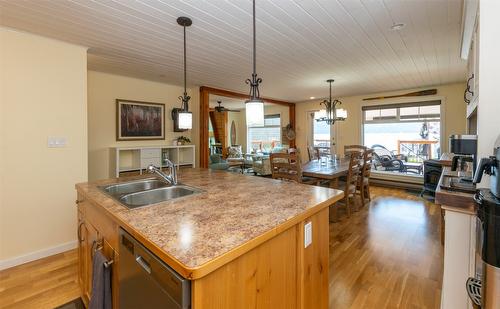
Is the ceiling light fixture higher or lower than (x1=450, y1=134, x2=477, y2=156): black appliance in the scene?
higher

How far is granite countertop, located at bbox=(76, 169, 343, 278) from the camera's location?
83 centimetres

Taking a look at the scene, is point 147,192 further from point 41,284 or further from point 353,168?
point 353,168

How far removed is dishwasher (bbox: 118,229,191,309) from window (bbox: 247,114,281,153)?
780 centimetres

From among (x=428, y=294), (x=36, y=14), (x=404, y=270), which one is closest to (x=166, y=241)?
(x=428, y=294)

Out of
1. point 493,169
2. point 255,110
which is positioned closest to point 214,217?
point 255,110

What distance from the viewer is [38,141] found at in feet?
8.29

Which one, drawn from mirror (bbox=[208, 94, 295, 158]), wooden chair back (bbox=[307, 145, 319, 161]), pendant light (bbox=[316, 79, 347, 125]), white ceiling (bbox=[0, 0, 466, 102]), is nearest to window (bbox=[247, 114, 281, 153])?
mirror (bbox=[208, 94, 295, 158])

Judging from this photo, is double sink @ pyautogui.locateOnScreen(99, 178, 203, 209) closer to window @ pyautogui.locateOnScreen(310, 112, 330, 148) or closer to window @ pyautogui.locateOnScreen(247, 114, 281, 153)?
window @ pyautogui.locateOnScreen(310, 112, 330, 148)

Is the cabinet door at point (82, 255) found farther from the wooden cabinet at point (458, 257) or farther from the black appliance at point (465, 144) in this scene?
the black appliance at point (465, 144)

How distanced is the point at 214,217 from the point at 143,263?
1.16ft

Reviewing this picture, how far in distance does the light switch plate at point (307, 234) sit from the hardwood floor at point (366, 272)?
2.97ft

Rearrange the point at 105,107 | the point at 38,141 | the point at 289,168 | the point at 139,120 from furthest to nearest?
the point at 139,120 < the point at 105,107 < the point at 289,168 < the point at 38,141

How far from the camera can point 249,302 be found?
917 mm

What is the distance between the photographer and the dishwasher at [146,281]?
0.77 metres
